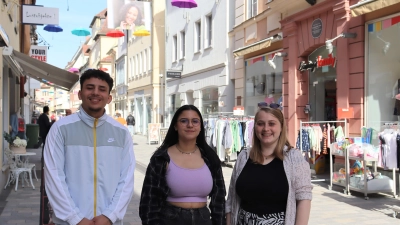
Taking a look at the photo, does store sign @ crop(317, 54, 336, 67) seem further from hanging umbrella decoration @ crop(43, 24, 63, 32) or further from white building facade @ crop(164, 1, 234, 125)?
hanging umbrella decoration @ crop(43, 24, 63, 32)

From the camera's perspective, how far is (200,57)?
2134 centimetres

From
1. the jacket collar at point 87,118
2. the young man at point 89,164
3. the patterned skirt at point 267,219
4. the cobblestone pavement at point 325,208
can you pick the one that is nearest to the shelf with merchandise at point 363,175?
the cobblestone pavement at point 325,208

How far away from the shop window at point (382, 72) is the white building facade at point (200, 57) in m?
8.37

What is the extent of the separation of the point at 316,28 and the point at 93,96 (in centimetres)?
989

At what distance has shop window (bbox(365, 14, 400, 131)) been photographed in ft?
31.8

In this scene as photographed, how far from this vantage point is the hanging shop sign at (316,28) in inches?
461

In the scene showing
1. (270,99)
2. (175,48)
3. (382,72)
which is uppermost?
(175,48)

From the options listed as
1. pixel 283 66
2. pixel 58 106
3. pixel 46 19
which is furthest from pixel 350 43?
pixel 58 106

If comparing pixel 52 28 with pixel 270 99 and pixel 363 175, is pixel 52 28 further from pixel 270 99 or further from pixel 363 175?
pixel 363 175

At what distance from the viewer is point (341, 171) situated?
9.55m

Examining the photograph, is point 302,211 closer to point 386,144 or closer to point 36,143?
point 386,144

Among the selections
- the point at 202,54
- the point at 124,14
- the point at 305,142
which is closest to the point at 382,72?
the point at 305,142

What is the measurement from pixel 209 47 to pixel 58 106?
77.2 m

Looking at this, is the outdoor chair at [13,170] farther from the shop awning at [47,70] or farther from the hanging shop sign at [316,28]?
the hanging shop sign at [316,28]
